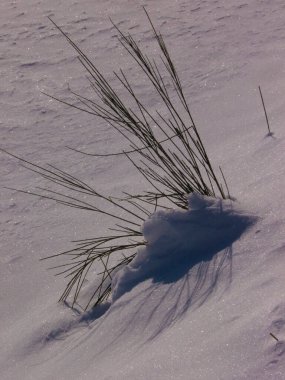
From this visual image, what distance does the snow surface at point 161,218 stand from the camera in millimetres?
1482

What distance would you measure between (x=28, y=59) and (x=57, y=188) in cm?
164

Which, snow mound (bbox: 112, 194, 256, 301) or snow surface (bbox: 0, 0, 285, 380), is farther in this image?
snow mound (bbox: 112, 194, 256, 301)

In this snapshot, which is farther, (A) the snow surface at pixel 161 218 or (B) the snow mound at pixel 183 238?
(B) the snow mound at pixel 183 238

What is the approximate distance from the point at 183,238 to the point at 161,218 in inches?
3.5

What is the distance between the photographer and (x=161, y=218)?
6.53 ft

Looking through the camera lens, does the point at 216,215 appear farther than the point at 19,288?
No

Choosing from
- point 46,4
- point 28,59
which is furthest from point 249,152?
point 46,4

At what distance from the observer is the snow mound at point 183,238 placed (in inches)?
73.2

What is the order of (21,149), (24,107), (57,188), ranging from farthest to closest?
1. (24,107)
2. (21,149)
3. (57,188)

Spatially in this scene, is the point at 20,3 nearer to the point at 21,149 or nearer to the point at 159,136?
the point at 21,149

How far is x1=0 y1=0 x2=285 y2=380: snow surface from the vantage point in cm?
148

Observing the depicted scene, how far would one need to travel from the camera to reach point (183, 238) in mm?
1941

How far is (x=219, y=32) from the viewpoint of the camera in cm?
447

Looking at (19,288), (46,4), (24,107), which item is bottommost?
(19,288)
